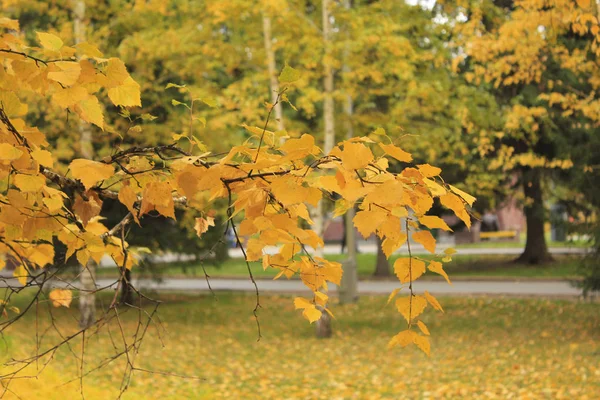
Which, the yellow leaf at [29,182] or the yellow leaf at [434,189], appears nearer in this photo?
the yellow leaf at [434,189]

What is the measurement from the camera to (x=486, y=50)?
10.4m

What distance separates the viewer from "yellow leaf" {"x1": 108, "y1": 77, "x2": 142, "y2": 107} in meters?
2.37

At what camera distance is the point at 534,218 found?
78.2 feet

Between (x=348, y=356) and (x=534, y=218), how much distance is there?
14616 mm

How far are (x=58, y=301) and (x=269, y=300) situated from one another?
1509 centimetres

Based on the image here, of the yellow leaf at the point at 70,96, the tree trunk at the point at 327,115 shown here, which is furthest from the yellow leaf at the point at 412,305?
the tree trunk at the point at 327,115

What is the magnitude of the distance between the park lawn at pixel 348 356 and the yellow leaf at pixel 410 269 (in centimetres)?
168

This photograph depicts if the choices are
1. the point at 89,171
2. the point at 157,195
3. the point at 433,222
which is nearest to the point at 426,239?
the point at 433,222

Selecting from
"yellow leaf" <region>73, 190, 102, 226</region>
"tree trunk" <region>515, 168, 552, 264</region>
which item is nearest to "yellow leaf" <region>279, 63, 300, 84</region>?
"yellow leaf" <region>73, 190, 102, 226</region>

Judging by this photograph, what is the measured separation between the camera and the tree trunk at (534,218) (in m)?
21.3

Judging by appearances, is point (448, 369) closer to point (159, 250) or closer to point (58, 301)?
point (58, 301)

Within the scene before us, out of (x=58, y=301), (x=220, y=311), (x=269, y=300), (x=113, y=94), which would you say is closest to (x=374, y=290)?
(x=269, y=300)

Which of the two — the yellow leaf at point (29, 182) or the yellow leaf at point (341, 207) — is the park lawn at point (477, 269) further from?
the yellow leaf at point (341, 207)

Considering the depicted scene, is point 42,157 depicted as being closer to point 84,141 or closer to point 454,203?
point 454,203
